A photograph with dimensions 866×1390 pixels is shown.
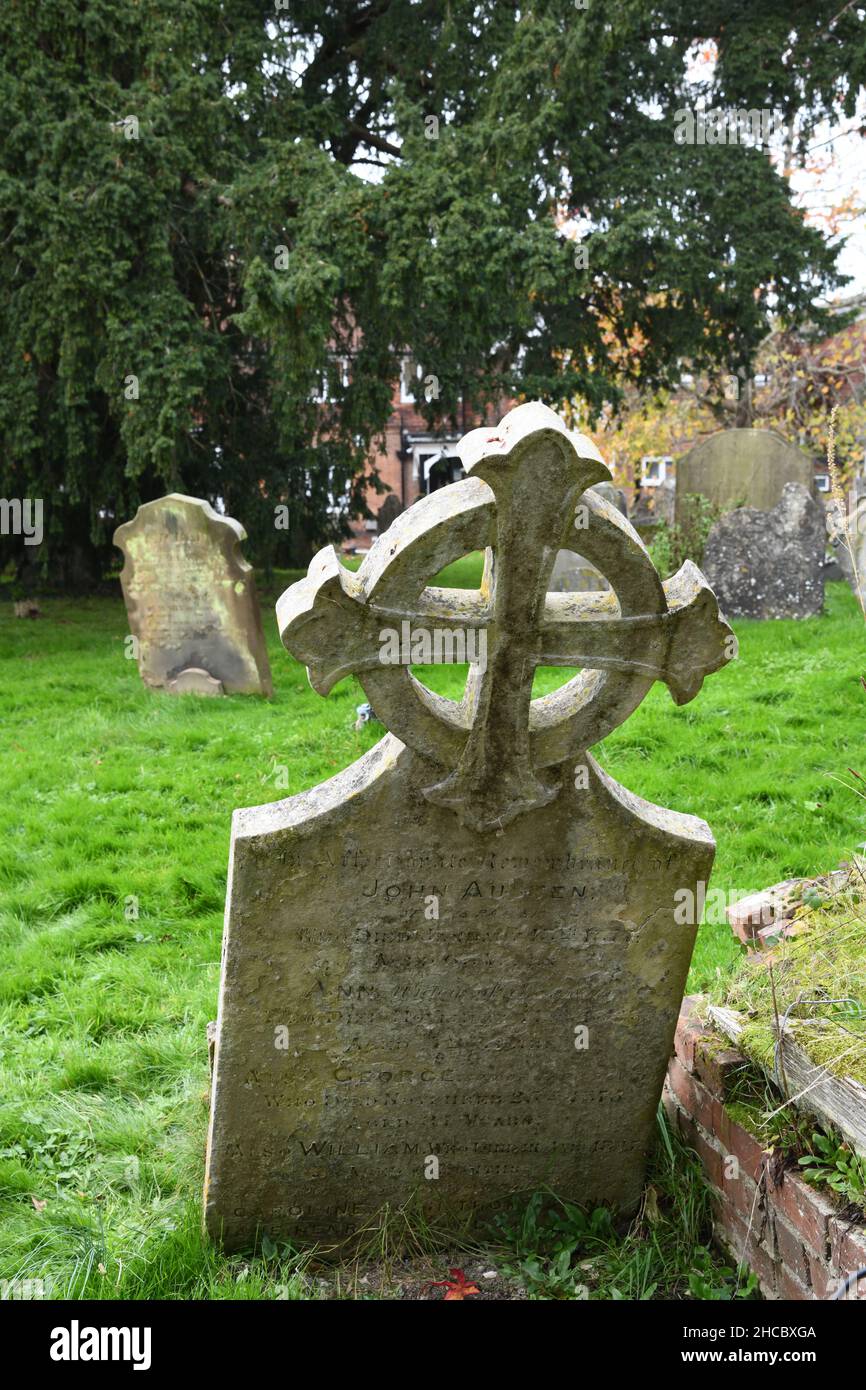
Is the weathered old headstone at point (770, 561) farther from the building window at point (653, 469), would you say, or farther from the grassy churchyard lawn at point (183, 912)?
the building window at point (653, 469)

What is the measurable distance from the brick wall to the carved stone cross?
3.20 ft

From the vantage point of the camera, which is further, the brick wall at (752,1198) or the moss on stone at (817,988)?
the moss on stone at (817,988)

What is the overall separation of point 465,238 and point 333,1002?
1023 cm

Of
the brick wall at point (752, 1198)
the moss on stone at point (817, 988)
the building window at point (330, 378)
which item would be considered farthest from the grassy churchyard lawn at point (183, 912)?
the building window at point (330, 378)

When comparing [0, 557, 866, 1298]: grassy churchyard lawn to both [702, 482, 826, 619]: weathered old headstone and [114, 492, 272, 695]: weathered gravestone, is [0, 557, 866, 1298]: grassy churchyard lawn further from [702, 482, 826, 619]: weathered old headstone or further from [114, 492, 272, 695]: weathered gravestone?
[702, 482, 826, 619]: weathered old headstone

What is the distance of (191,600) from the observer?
9.36m

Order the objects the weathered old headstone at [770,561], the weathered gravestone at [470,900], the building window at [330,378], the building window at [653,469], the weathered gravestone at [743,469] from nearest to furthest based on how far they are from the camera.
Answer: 1. the weathered gravestone at [470,900]
2. the weathered old headstone at [770,561]
3. the weathered gravestone at [743,469]
4. the building window at [330,378]
5. the building window at [653,469]

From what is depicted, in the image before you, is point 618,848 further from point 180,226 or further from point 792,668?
point 180,226

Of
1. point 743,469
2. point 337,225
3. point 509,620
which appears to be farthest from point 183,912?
point 743,469

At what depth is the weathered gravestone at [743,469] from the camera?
1193 cm

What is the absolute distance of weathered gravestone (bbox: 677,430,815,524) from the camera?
1193cm

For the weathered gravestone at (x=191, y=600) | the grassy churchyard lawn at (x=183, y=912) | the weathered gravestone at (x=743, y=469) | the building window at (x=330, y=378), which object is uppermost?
the building window at (x=330, y=378)

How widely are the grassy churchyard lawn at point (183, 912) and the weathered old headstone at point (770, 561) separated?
0.56 metres

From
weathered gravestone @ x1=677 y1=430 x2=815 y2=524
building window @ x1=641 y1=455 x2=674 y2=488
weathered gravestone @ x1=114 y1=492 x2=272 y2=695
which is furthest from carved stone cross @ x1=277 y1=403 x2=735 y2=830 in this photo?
building window @ x1=641 y1=455 x2=674 y2=488
